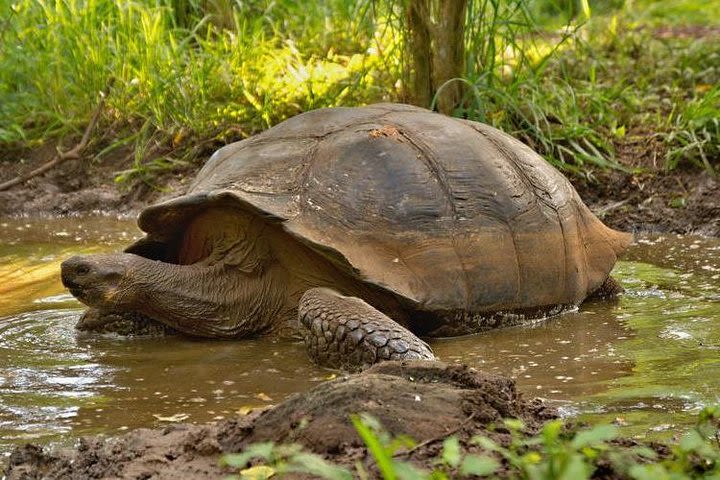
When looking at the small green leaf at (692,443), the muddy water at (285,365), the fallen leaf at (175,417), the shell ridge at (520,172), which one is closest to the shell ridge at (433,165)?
the shell ridge at (520,172)

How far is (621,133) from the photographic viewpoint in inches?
303

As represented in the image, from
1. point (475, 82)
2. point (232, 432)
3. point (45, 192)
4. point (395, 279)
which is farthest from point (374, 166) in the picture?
point (45, 192)

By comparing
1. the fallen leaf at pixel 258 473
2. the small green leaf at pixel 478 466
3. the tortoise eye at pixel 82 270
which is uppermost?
the tortoise eye at pixel 82 270

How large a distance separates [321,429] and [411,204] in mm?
2069

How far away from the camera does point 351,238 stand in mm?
4484

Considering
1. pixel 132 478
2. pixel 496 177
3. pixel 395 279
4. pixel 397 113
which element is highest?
pixel 397 113

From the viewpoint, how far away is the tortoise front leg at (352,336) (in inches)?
A: 159

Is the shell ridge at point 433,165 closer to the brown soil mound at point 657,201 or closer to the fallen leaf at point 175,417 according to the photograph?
the fallen leaf at point 175,417

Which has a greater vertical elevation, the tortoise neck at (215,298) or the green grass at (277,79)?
the green grass at (277,79)

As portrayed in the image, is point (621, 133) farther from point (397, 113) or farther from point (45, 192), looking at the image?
point (45, 192)

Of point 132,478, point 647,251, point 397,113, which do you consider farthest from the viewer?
point 647,251

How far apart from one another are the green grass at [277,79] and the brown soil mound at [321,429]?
4.41 meters

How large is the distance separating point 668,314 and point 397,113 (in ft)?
4.77

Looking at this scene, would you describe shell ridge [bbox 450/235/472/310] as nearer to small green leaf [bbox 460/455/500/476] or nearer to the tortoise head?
the tortoise head
